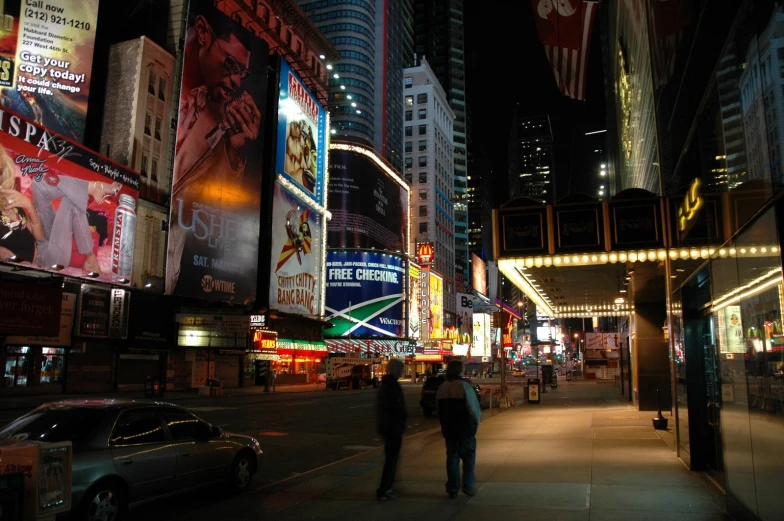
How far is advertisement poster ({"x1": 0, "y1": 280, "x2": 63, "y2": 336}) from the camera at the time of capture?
28688mm

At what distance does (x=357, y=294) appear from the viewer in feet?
246

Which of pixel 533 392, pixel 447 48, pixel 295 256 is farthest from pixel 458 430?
pixel 447 48

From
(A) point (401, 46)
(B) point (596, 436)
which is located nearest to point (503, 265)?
(B) point (596, 436)

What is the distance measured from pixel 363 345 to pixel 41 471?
70.3m

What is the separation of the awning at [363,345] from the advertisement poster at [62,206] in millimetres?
38989

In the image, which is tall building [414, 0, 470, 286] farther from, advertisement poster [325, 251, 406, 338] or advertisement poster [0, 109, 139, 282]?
advertisement poster [0, 109, 139, 282]

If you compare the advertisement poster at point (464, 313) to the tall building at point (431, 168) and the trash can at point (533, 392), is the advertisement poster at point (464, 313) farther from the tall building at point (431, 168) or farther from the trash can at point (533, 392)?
the trash can at point (533, 392)

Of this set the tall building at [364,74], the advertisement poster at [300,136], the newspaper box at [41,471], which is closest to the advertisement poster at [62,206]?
the advertisement poster at [300,136]

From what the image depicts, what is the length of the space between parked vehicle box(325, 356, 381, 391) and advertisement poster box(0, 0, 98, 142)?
84.0ft

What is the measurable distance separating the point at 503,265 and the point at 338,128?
338ft

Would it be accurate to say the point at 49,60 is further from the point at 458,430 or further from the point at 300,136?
the point at 458,430

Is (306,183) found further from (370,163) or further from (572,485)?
(572,485)

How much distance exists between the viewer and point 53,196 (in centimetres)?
3180

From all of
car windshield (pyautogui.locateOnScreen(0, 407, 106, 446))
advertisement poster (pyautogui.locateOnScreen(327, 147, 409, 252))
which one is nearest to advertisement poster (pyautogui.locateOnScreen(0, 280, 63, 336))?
car windshield (pyautogui.locateOnScreen(0, 407, 106, 446))
